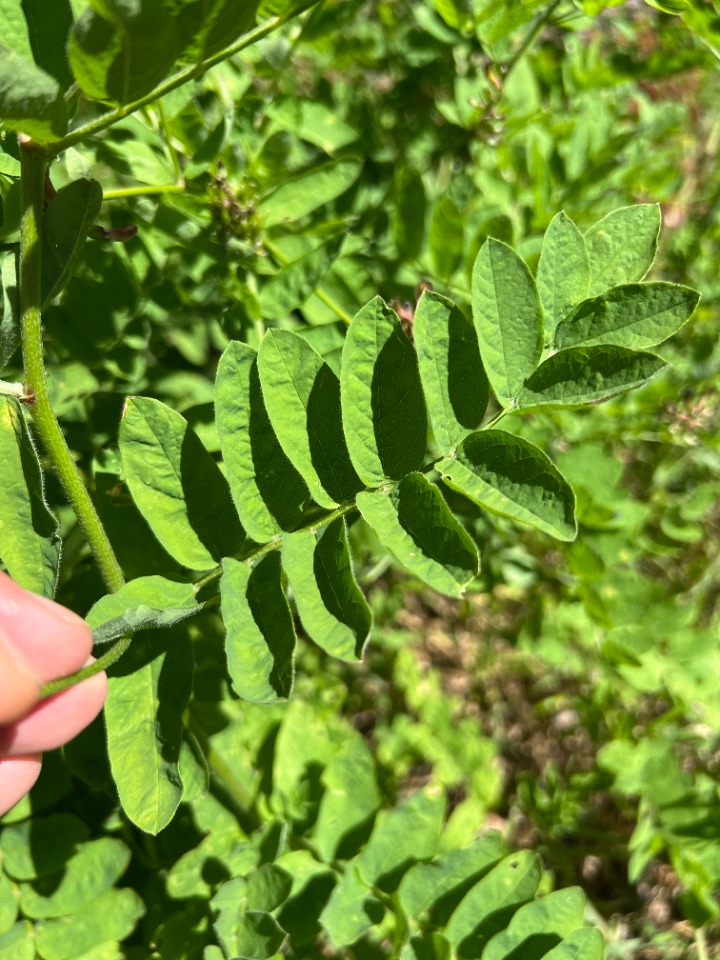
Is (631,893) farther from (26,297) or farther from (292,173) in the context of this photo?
(26,297)

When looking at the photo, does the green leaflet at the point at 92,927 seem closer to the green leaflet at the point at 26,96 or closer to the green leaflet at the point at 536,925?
the green leaflet at the point at 536,925

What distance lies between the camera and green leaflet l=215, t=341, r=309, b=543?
119cm

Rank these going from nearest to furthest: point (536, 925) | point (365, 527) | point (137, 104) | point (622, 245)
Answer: point (137, 104) < point (622, 245) < point (536, 925) < point (365, 527)

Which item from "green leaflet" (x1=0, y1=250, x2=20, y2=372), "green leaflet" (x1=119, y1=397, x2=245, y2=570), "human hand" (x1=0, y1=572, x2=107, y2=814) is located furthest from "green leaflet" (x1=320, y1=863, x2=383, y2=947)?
"green leaflet" (x1=0, y1=250, x2=20, y2=372)

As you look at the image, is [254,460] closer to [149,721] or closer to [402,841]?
[149,721]

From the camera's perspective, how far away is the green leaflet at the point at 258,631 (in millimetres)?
1104

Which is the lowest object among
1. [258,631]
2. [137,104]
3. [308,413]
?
[258,631]

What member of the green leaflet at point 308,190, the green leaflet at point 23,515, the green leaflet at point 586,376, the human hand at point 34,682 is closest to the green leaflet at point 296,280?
the green leaflet at point 308,190

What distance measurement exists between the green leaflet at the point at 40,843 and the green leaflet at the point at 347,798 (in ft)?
1.46

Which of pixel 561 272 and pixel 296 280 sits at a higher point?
pixel 561 272

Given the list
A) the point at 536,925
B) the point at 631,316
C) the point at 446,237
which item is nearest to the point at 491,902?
the point at 536,925

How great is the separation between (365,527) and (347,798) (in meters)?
0.61

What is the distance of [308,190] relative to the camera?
5.34ft

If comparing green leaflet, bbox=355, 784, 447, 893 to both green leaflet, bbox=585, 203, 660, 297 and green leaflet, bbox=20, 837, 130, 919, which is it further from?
green leaflet, bbox=585, 203, 660, 297
